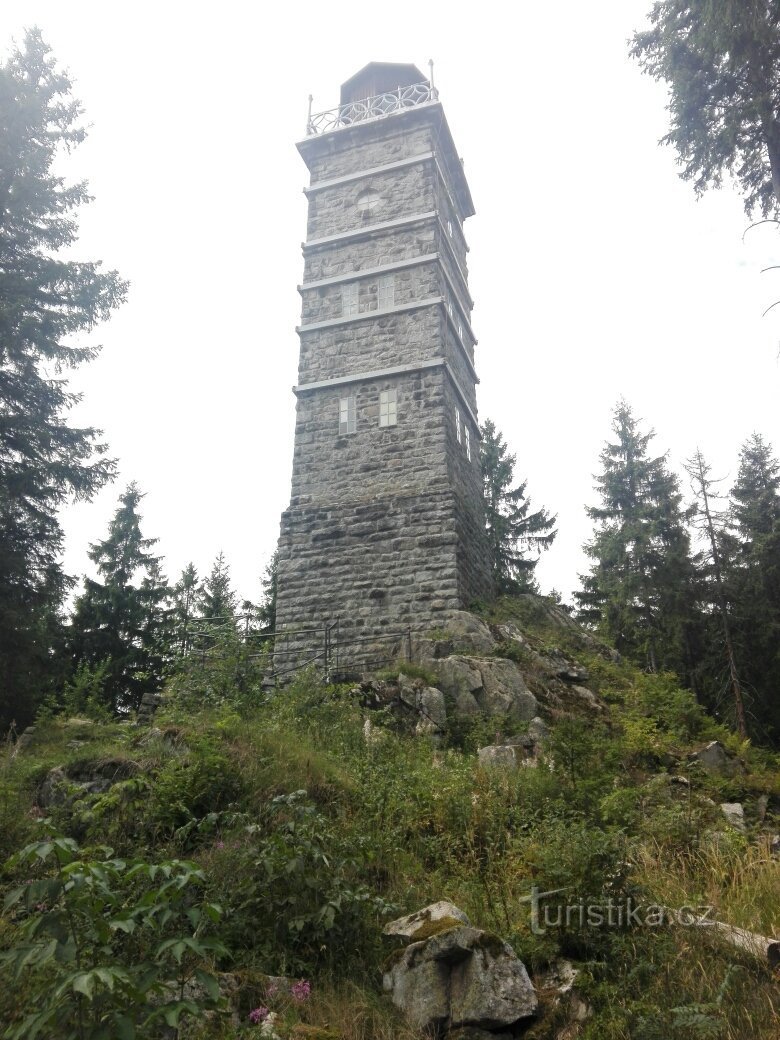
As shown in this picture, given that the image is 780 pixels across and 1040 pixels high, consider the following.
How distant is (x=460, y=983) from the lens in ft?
14.9

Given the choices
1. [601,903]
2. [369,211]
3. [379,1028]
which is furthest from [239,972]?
[369,211]

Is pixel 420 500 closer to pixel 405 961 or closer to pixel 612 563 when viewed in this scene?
pixel 612 563

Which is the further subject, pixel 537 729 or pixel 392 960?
pixel 537 729

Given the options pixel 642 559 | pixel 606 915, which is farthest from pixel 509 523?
pixel 606 915

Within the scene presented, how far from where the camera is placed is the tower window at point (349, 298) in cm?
1792

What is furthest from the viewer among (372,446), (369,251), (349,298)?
(369,251)

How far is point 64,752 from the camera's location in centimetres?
902

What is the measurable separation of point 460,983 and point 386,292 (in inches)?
610

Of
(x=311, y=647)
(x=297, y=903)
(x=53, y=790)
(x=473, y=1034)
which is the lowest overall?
(x=473, y=1034)

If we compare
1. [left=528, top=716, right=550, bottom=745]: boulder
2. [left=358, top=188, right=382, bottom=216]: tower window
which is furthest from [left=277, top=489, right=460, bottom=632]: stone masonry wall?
[left=358, top=188, right=382, bottom=216]: tower window

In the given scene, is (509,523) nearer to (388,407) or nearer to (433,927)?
(388,407)

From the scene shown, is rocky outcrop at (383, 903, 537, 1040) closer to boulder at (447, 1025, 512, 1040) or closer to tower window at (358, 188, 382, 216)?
boulder at (447, 1025, 512, 1040)

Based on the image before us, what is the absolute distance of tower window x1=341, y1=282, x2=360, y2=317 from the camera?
1792 centimetres

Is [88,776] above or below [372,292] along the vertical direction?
below
